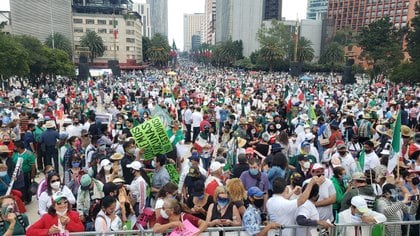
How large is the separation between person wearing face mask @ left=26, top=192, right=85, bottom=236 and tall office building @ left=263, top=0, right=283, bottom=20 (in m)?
110

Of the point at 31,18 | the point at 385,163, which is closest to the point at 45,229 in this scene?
the point at 385,163

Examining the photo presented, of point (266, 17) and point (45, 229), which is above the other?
point (266, 17)

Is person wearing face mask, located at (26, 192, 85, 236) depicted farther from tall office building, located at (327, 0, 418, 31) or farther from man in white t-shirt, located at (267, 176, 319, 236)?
tall office building, located at (327, 0, 418, 31)

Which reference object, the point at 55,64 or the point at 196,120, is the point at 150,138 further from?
the point at 55,64

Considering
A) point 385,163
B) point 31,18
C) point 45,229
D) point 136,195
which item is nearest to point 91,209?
point 136,195

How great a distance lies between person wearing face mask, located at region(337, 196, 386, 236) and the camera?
4016mm

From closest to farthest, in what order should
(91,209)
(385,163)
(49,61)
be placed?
(91,209), (385,163), (49,61)

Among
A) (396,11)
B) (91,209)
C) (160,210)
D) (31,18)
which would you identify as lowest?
(91,209)

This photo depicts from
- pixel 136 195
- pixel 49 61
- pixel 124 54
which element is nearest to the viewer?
pixel 136 195

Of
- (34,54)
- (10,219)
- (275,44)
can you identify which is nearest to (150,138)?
(10,219)

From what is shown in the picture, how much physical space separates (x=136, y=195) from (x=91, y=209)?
0.66 metres

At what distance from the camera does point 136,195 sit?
5.20 metres

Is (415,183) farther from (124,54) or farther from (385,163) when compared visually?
(124,54)

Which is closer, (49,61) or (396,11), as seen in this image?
(49,61)
